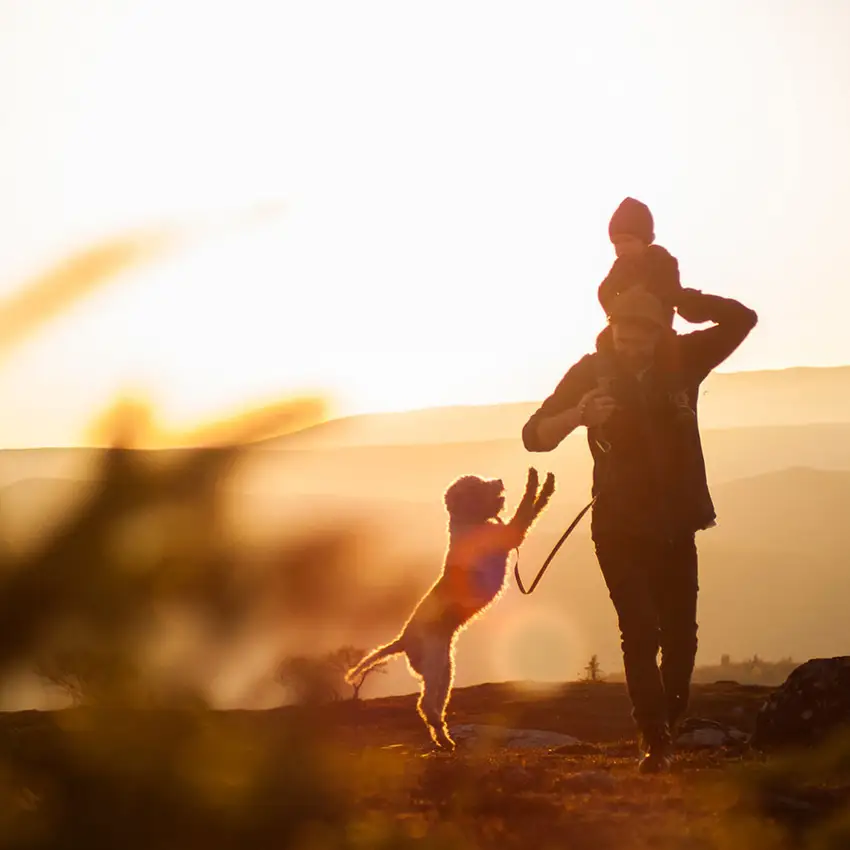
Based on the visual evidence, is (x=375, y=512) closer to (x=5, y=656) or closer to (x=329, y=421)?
(x=329, y=421)

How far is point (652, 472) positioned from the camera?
23.2 feet

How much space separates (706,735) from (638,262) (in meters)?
5.48

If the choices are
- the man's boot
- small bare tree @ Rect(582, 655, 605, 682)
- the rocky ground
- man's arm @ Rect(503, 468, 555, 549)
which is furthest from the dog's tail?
small bare tree @ Rect(582, 655, 605, 682)

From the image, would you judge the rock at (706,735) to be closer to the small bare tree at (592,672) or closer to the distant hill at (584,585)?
the distant hill at (584,585)

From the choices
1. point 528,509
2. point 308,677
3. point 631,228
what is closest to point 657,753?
point 528,509

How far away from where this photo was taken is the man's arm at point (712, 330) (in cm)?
729

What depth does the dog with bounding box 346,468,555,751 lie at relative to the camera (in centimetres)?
974

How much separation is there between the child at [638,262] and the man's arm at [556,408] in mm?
464

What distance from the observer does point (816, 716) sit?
946 cm

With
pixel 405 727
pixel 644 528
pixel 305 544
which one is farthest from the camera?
pixel 405 727

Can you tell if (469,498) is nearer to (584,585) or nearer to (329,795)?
(329,795)

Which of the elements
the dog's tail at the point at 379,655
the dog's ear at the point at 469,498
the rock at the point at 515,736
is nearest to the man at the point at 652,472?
the dog's ear at the point at 469,498

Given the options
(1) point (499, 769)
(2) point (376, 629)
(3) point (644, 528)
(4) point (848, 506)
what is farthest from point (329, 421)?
(4) point (848, 506)

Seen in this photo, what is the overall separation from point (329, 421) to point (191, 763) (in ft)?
1.41
